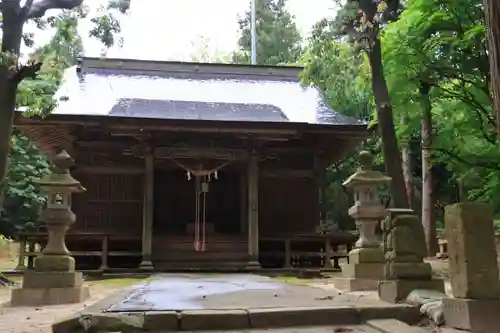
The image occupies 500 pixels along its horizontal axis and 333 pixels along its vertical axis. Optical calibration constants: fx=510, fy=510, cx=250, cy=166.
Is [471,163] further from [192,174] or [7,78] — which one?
[7,78]

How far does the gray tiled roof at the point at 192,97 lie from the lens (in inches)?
498

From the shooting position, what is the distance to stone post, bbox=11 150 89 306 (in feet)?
21.7

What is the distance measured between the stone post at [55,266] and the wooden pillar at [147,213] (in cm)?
447

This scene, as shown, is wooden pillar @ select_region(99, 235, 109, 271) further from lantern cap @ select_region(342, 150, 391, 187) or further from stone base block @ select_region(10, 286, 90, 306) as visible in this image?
lantern cap @ select_region(342, 150, 391, 187)

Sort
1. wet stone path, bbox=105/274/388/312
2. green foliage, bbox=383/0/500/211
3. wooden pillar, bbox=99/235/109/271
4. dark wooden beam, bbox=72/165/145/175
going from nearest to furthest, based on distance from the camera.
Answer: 1. wet stone path, bbox=105/274/388/312
2. green foliage, bbox=383/0/500/211
3. wooden pillar, bbox=99/235/109/271
4. dark wooden beam, bbox=72/165/145/175

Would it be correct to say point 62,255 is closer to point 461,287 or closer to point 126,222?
point 461,287

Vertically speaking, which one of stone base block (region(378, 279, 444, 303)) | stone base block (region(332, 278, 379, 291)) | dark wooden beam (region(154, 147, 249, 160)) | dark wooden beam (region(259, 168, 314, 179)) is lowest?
stone base block (region(332, 278, 379, 291))

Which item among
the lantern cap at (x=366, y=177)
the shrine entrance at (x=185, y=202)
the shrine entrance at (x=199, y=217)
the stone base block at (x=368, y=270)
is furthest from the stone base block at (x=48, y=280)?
the shrine entrance at (x=185, y=202)

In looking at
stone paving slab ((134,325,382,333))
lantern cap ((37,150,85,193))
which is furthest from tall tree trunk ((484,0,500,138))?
lantern cap ((37,150,85,193))

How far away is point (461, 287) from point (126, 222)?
1040 cm

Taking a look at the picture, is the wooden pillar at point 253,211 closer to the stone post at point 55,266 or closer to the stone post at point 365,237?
the stone post at point 365,237

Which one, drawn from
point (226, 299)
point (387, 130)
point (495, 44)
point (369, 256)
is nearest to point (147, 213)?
point (369, 256)

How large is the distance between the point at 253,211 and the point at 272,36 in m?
27.3

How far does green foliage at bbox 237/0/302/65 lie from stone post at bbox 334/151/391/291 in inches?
1117
